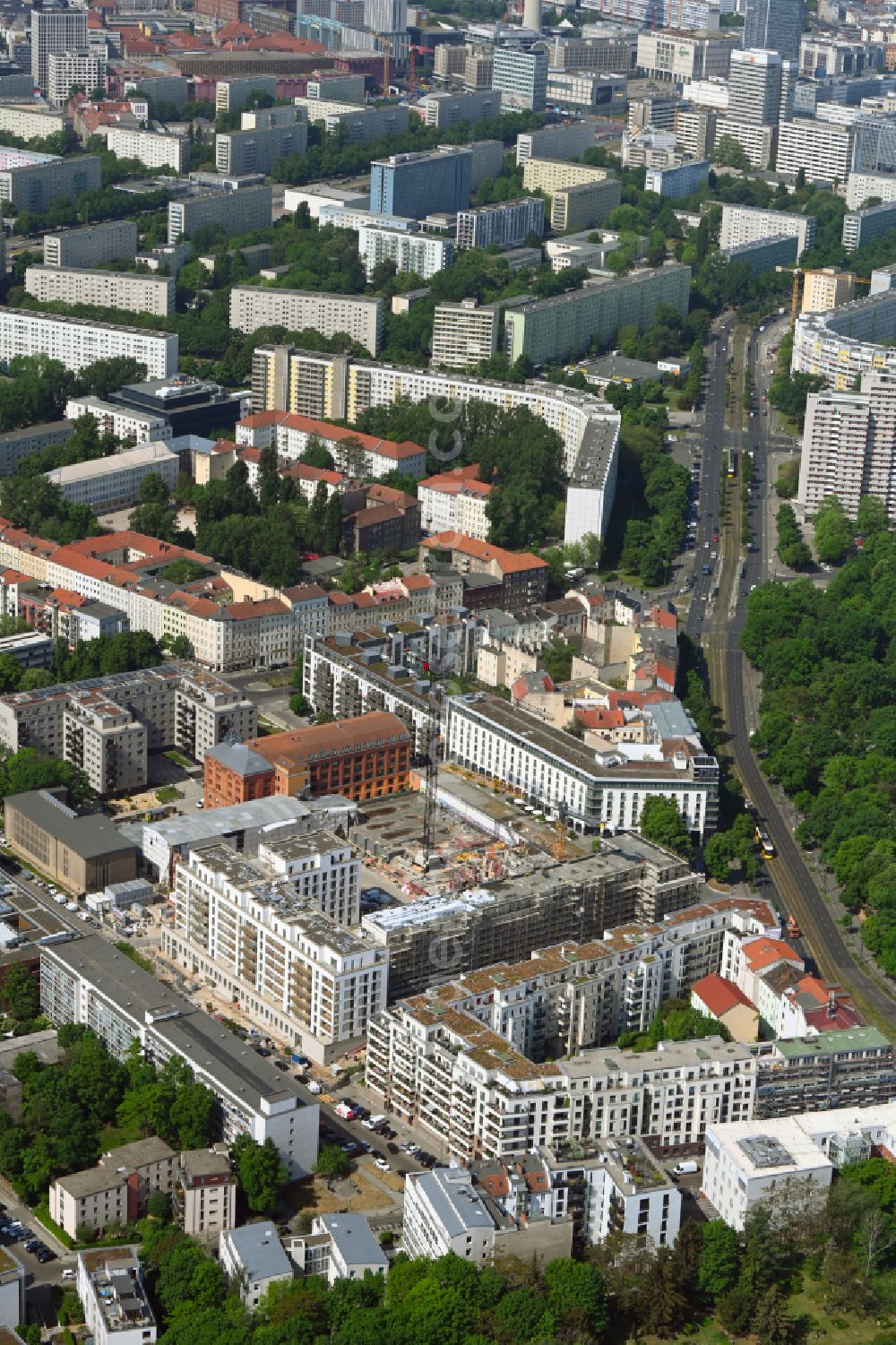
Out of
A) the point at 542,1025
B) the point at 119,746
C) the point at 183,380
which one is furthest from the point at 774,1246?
the point at 183,380

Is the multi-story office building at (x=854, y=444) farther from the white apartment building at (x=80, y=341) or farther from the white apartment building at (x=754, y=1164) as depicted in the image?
the white apartment building at (x=754, y=1164)

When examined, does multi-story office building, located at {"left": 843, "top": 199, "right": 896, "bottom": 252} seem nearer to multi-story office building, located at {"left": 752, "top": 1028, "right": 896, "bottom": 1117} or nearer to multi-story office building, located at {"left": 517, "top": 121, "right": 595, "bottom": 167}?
multi-story office building, located at {"left": 517, "top": 121, "right": 595, "bottom": 167}

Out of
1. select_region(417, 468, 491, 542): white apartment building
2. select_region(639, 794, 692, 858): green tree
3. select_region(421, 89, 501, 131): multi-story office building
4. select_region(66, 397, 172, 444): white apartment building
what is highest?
select_region(421, 89, 501, 131): multi-story office building

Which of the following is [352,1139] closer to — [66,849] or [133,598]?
[66,849]

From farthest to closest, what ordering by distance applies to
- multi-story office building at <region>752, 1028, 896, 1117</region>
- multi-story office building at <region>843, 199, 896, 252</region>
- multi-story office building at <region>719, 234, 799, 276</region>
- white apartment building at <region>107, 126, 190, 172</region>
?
white apartment building at <region>107, 126, 190, 172</region>
multi-story office building at <region>843, 199, 896, 252</region>
multi-story office building at <region>719, 234, 799, 276</region>
multi-story office building at <region>752, 1028, 896, 1117</region>

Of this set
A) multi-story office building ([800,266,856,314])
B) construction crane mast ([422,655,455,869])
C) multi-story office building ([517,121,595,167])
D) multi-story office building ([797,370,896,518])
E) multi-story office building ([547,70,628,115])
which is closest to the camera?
construction crane mast ([422,655,455,869])

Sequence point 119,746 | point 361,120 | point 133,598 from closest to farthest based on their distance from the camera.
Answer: point 119,746 < point 133,598 < point 361,120

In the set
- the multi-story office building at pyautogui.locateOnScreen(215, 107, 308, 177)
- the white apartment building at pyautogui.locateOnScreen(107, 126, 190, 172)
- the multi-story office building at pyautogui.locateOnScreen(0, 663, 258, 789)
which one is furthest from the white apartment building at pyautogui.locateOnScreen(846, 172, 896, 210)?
the multi-story office building at pyautogui.locateOnScreen(0, 663, 258, 789)
